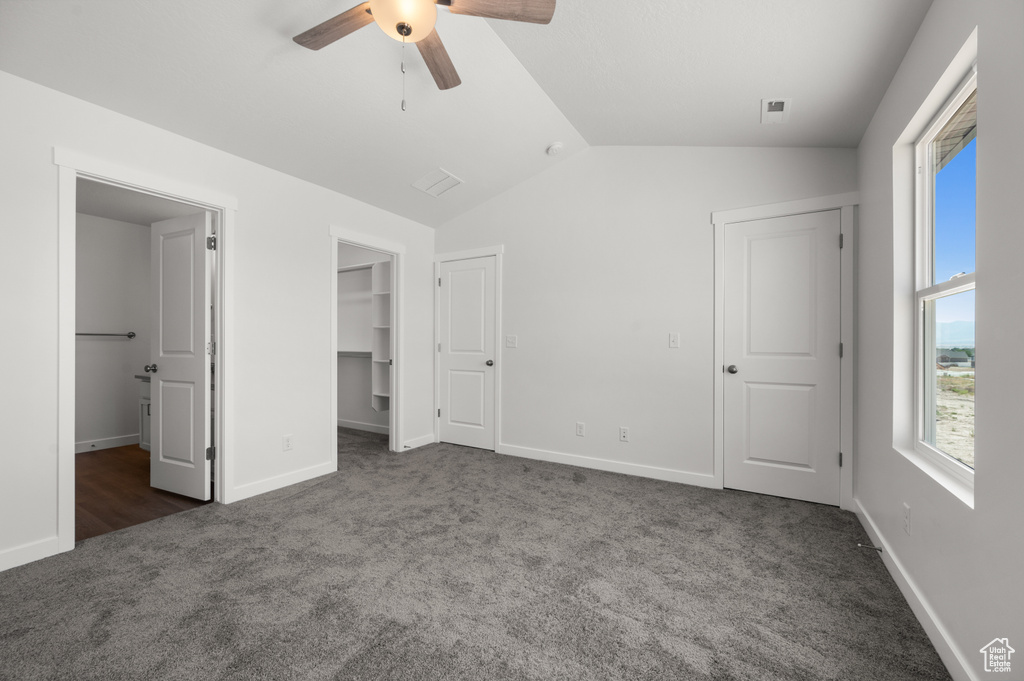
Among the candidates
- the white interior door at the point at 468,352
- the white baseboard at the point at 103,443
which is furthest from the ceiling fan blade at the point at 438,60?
the white baseboard at the point at 103,443

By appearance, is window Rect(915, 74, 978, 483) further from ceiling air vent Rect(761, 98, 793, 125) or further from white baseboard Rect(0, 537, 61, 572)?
white baseboard Rect(0, 537, 61, 572)

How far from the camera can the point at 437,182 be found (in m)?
4.00

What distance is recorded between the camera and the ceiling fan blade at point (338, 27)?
1719mm

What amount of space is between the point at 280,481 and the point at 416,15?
3.15 m

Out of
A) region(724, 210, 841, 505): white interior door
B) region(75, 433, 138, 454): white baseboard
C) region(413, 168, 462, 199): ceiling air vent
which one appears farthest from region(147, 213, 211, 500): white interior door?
region(724, 210, 841, 505): white interior door

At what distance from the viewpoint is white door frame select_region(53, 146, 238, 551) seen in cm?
234

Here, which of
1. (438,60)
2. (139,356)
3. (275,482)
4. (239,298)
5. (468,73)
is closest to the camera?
(438,60)

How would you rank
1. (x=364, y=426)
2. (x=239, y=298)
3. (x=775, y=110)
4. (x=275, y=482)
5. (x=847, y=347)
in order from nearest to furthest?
(x=775, y=110), (x=847, y=347), (x=239, y=298), (x=275, y=482), (x=364, y=426)

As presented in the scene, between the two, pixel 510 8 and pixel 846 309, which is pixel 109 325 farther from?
pixel 846 309

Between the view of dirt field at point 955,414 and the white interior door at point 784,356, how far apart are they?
3.86 ft

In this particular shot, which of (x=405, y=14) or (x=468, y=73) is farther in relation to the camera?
(x=468, y=73)

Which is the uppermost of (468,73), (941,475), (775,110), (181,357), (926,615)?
(468,73)

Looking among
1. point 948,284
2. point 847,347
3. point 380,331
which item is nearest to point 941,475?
point 948,284

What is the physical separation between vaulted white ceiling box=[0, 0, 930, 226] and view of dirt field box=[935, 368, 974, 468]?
1.45 meters
